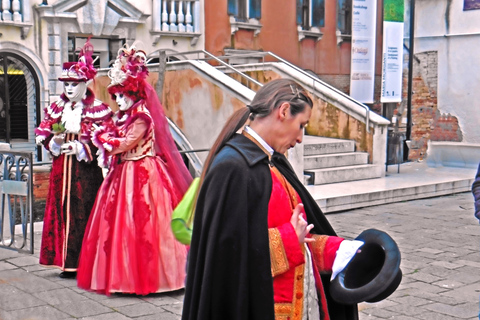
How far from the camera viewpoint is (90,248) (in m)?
5.60

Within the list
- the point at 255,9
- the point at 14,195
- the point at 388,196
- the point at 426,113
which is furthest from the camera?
the point at 255,9

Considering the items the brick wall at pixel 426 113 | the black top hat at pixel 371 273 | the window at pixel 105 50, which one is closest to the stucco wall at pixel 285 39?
the window at pixel 105 50

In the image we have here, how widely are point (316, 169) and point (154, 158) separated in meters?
5.59

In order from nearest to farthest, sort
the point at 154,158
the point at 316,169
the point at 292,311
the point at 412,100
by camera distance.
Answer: the point at 292,311 → the point at 154,158 → the point at 316,169 → the point at 412,100

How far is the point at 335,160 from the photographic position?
11391 millimetres

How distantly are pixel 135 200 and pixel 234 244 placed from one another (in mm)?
3169

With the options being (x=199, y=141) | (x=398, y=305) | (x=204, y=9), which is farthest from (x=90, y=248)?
(x=204, y=9)

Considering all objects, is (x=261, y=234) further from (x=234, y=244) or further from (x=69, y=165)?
(x=69, y=165)

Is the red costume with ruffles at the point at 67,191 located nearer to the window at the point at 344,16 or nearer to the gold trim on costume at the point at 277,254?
the gold trim on costume at the point at 277,254

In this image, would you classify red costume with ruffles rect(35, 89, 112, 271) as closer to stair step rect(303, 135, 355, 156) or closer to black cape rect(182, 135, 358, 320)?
black cape rect(182, 135, 358, 320)

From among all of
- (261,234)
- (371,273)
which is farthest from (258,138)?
(371,273)

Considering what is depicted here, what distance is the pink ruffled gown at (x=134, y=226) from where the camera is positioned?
545 cm

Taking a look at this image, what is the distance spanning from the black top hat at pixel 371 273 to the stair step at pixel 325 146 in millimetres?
8507

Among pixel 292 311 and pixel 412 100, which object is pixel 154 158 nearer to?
pixel 292 311
